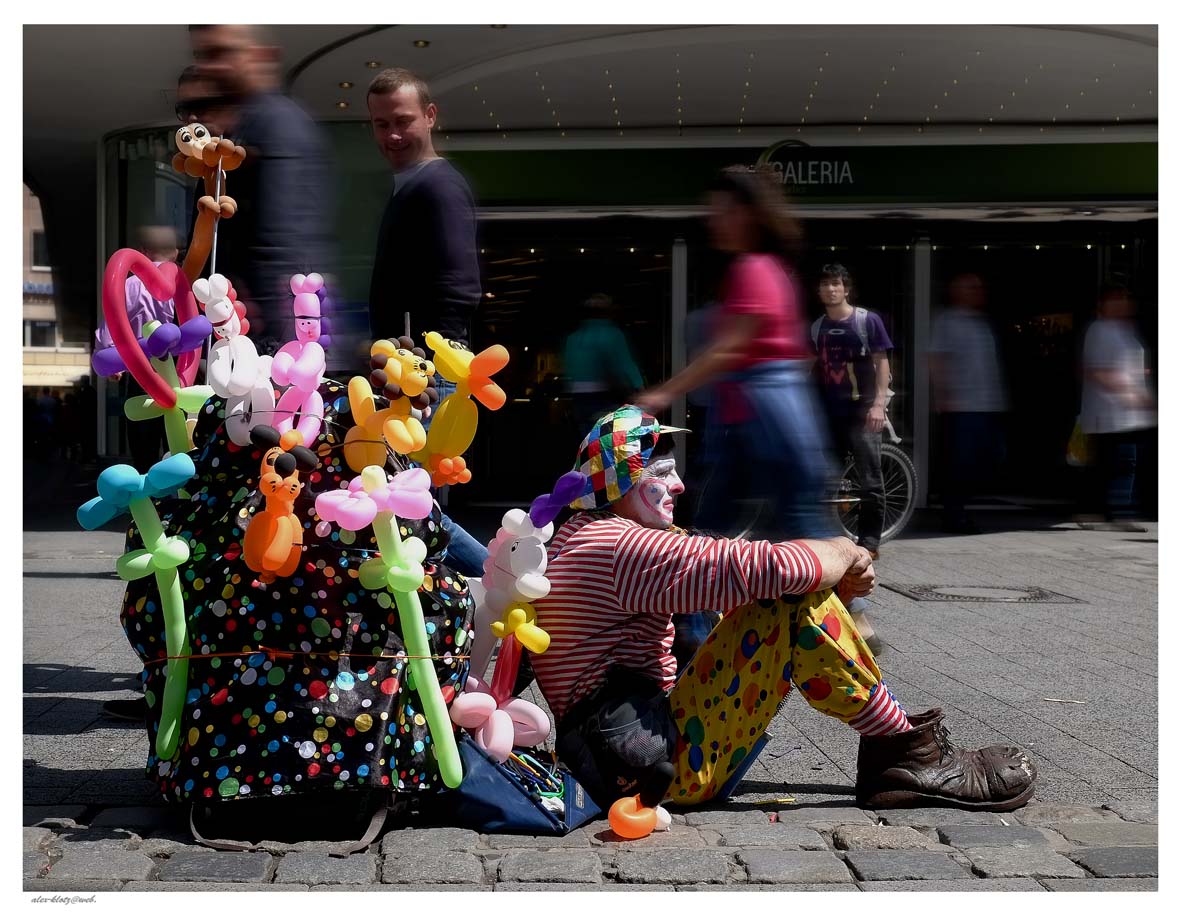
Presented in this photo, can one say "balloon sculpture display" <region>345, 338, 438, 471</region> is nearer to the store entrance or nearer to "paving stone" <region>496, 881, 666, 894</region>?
"paving stone" <region>496, 881, 666, 894</region>

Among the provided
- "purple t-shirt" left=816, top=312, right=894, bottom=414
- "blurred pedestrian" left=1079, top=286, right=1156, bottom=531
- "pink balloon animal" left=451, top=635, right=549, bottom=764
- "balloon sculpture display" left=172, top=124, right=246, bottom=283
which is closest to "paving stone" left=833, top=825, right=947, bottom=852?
"pink balloon animal" left=451, top=635, right=549, bottom=764

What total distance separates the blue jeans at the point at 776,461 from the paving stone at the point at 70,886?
2085mm

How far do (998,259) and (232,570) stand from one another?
35.4 ft

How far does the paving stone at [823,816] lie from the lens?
10.4 feet

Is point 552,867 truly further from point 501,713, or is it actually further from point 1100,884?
point 1100,884

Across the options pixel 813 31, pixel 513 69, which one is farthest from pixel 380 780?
pixel 513 69

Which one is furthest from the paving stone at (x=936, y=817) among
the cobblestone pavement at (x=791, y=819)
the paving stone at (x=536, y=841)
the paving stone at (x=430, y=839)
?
the paving stone at (x=430, y=839)

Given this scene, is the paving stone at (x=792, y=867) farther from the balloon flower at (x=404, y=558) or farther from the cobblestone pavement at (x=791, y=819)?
the balloon flower at (x=404, y=558)

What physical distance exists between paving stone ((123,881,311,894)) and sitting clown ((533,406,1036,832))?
785 mm

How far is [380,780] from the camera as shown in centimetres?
286

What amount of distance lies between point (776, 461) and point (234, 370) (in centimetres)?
181

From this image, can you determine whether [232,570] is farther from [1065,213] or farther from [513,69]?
[1065,213]

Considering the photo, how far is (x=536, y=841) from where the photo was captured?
2.99 m

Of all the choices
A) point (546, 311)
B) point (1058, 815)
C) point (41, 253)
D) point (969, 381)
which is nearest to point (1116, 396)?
point (969, 381)
